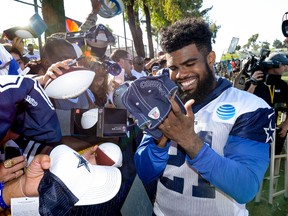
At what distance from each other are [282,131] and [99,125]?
10.6 ft

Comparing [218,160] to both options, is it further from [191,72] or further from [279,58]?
[279,58]

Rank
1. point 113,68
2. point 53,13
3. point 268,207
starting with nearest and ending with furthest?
→ point 113,68
point 268,207
point 53,13

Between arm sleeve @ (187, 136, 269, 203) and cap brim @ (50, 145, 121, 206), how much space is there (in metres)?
0.45

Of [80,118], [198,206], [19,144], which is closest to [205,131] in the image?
[198,206]

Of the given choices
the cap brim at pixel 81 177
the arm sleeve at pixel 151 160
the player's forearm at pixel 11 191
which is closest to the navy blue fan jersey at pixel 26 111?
the cap brim at pixel 81 177

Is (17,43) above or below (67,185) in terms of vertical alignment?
above

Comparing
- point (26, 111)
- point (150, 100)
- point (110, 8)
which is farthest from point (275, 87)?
point (26, 111)

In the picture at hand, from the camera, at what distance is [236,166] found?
1.35m

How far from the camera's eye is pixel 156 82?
1262mm

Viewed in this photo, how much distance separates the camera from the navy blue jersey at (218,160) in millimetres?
1340

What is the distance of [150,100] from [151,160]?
0.49 metres

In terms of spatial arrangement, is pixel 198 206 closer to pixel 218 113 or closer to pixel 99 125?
pixel 218 113

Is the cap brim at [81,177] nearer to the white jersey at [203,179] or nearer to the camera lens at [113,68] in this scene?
the white jersey at [203,179]

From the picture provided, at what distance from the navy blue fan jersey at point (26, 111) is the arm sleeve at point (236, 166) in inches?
29.2
